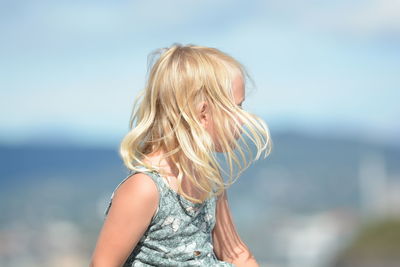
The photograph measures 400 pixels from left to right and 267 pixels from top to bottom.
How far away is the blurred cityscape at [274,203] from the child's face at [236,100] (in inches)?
697

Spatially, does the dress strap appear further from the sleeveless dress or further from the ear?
the ear

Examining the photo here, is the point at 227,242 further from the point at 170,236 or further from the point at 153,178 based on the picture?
the point at 153,178

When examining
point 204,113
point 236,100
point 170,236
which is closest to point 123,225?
point 170,236

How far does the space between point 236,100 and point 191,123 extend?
0.20 metres

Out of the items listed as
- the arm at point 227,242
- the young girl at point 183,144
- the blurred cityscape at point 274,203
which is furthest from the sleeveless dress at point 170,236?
the blurred cityscape at point 274,203

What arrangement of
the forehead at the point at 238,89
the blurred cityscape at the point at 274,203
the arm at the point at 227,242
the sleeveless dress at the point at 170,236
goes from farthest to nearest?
the blurred cityscape at the point at 274,203
the arm at the point at 227,242
the forehead at the point at 238,89
the sleeveless dress at the point at 170,236

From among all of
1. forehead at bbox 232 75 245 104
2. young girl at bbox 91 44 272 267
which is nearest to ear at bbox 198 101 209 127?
young girl at bbox 91 44 272 267

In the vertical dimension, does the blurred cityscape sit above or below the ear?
below

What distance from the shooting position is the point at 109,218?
294 centimetres

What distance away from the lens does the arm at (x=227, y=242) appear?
10.9 ft

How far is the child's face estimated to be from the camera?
10.2 ft

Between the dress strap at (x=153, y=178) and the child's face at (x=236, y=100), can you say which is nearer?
the dress strap at (x=153, y=178)

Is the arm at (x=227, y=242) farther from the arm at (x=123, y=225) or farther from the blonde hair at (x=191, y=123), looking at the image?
the arm at (x=123, y=225)

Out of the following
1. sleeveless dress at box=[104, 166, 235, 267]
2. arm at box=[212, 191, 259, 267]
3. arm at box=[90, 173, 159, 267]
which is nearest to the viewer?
arm at box=[90, 173, 159, 267]
